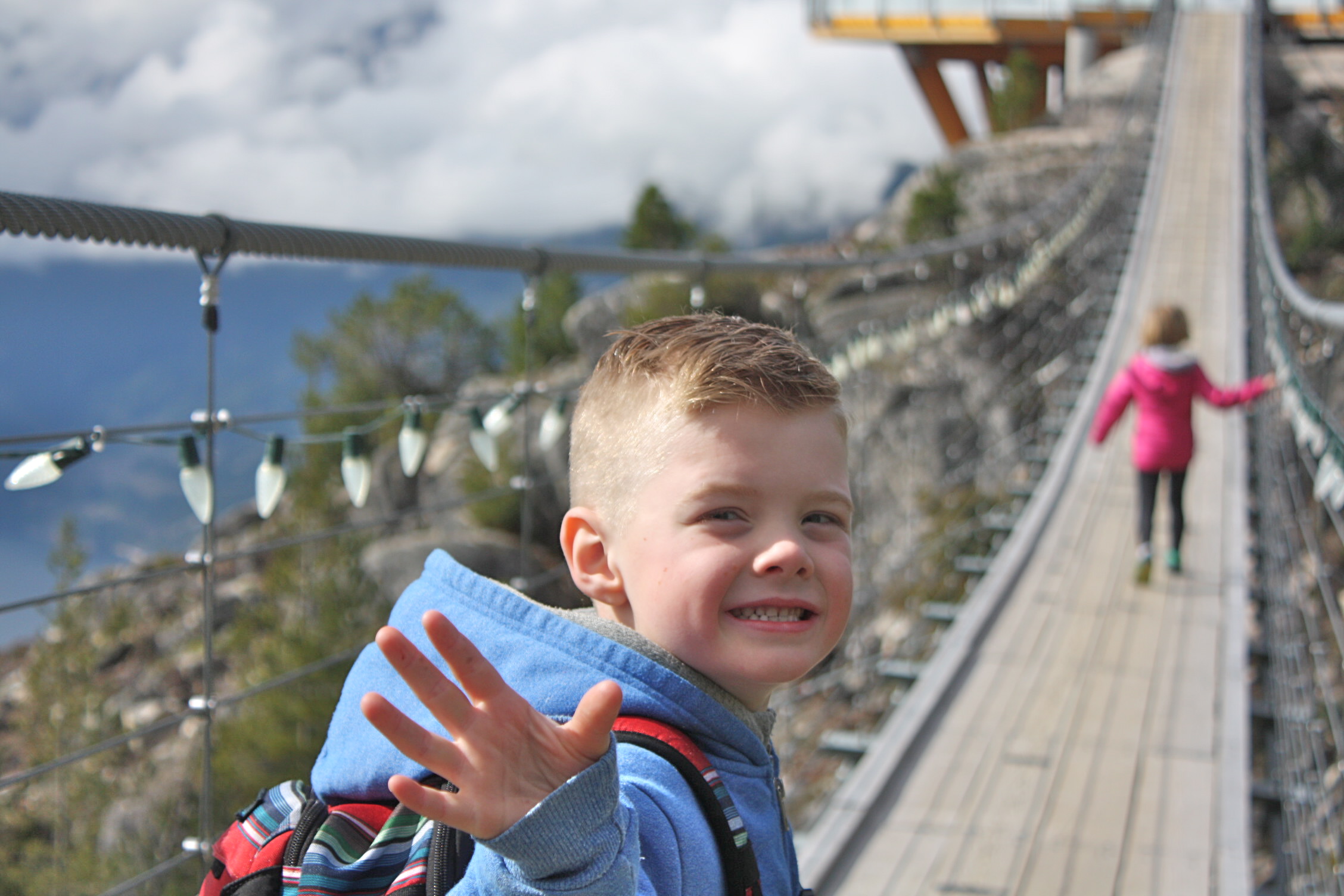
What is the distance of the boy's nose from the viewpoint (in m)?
0.61

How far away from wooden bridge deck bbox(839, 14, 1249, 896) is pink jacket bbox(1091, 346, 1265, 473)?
1.13 feet

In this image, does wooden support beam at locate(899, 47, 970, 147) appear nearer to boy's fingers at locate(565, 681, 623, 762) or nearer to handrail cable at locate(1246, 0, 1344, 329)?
handrail cable at locate(1246, 0, 1344, 329)

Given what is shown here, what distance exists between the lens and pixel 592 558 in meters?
0.67

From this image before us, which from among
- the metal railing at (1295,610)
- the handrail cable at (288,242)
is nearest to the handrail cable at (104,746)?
the handrail cable at (288,242)

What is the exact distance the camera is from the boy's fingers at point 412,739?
42 cm

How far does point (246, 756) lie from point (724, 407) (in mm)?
18051

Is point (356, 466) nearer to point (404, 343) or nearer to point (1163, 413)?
point (1163, 413)

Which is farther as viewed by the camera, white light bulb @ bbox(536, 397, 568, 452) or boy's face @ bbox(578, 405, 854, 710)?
white light bulb @ bbox(536, 397, 568, 452)

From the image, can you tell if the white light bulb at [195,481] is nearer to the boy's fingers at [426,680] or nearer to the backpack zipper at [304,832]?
the backpack zipper at [304,832]

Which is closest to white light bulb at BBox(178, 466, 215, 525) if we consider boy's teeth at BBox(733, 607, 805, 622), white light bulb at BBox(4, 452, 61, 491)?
white light bulb at BBox(4, 452, 61, 491)

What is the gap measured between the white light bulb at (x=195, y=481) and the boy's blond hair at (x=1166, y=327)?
2.92 m

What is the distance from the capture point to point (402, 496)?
20781 mm

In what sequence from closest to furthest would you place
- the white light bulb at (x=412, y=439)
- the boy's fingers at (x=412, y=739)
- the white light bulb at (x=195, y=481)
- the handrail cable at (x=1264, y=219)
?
the boy's fingers at (x=412, y=739), the white light bulb at (x=195, y=481), the white light bulb at (x=412, y=439), the handrail cable at (x=1264, y=219)

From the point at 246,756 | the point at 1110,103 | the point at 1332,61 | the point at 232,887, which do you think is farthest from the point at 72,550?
the point at 1332,61
